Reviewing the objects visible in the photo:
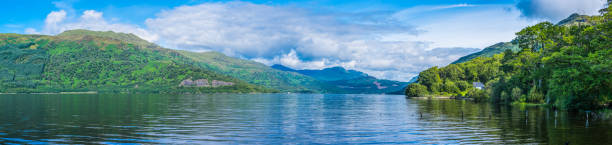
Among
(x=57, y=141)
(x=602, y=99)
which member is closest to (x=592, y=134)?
(x=602, y=99)

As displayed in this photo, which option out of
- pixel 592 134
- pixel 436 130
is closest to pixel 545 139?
pixel 592 134

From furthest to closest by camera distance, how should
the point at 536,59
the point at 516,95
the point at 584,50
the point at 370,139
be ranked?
the point at 516,95 → the point at 536,59 → the point at 584,50 → the point at 370,139

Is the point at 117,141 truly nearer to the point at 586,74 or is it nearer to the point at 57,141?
the point at 57,141

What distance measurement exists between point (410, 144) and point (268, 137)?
14.4m

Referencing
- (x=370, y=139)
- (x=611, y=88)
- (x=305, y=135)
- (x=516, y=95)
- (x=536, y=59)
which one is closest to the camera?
(x=370, y=139)

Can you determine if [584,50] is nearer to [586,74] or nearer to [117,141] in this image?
[586,74]

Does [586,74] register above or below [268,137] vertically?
above

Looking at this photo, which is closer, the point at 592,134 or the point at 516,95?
the point at 592,134

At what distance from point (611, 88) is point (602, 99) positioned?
420 cm

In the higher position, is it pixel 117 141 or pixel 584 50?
pixel 584 50

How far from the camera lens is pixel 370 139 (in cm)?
4084

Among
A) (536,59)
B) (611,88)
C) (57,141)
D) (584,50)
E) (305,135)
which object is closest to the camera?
(57,141)

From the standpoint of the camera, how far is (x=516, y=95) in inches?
4670

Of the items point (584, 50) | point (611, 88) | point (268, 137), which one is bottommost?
point (268, 137)
